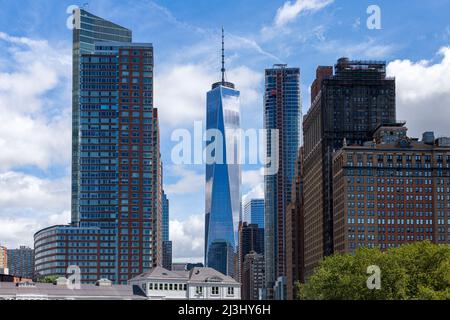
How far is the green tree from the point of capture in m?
58.3

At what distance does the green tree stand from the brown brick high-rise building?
98.2 m

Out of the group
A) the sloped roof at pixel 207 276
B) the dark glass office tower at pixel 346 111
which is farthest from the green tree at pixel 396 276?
the dark glass office tower at pixel 346 111

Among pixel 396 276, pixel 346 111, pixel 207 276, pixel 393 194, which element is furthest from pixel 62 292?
pixel 346 111

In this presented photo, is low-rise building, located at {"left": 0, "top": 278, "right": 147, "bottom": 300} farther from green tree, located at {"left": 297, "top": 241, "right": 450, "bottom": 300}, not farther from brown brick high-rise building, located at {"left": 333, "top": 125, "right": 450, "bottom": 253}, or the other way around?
brown brick high-rise building, located at {"left": 333, "top": 125, "right": 450, "bottom": 253}

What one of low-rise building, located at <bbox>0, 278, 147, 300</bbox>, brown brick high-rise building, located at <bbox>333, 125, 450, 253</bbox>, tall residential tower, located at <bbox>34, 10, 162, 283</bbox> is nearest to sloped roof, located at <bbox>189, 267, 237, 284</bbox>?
low-rise building, located at <bbox>0, 278, 147, 300</bbox>

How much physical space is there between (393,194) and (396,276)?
374 feet

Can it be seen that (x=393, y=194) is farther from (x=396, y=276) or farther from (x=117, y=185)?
(x=396, y=276)

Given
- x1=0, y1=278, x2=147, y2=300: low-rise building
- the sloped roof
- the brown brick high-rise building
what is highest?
the brown brick high-rise building

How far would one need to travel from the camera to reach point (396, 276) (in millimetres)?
59062
